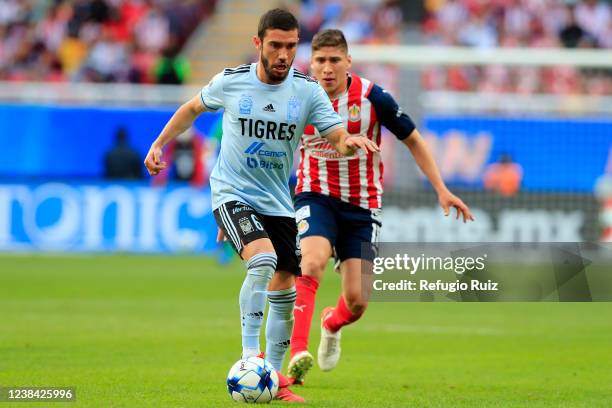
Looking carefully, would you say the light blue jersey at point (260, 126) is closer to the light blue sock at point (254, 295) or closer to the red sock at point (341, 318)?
the light blue sock at point (254, 295)

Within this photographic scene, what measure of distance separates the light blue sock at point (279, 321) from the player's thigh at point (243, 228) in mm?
516

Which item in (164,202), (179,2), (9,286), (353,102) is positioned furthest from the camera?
(179,2)

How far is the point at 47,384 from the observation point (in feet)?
27.4

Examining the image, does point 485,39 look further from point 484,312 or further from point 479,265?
point 479,265

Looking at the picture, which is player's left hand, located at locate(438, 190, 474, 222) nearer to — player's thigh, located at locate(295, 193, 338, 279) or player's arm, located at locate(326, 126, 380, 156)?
player's thigh, located at locate(295, 193, 338, 279)

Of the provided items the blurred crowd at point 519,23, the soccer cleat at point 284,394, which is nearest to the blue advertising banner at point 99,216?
the blurred crowd at point 519,23

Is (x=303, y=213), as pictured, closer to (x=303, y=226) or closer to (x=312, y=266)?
(x=303, y=226)

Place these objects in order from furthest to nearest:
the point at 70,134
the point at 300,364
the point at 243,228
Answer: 1. the point at 70,134
2. the point at 300,364
3. the point at 243,228

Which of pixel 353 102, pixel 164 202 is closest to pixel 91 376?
pixel 353 102

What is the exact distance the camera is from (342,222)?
31.8ft

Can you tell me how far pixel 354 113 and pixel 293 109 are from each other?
175 cm

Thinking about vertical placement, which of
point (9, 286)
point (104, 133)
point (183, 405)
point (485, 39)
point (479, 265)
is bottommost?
point (183, 405)

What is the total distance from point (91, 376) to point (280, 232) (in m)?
1.83
